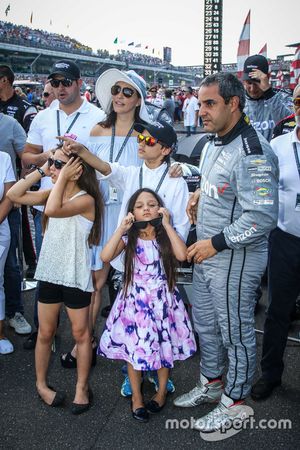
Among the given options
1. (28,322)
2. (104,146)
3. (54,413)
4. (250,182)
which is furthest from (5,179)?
(250,182)

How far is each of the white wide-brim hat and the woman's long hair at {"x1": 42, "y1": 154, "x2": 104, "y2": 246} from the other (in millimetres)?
828

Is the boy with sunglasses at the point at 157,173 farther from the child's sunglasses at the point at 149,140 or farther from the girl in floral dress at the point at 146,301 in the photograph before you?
the girl in floral dress at the point at 146,301

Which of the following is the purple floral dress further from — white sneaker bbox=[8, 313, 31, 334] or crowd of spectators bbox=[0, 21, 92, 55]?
crowd of spectators bbox=[0, 21, 92, 55]

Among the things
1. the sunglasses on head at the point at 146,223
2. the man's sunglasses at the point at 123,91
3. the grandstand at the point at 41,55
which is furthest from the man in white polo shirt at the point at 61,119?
the grandstand at the point at 41,55

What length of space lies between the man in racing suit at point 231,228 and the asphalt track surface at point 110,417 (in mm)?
177

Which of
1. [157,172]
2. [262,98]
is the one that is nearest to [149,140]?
[157,172]

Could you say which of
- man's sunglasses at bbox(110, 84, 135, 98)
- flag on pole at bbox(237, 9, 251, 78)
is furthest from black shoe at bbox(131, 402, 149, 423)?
flag on pole at bbox(237, 9, 251, 78)

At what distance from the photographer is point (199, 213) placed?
2.83 metres

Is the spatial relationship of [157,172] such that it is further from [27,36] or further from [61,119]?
[27,36]

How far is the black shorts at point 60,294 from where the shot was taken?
9.59 ft

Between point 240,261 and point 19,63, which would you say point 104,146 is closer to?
point 240,261

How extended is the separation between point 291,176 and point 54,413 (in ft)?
7.55

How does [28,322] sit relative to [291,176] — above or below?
below

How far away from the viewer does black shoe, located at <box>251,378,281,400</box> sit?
3.16 meters
